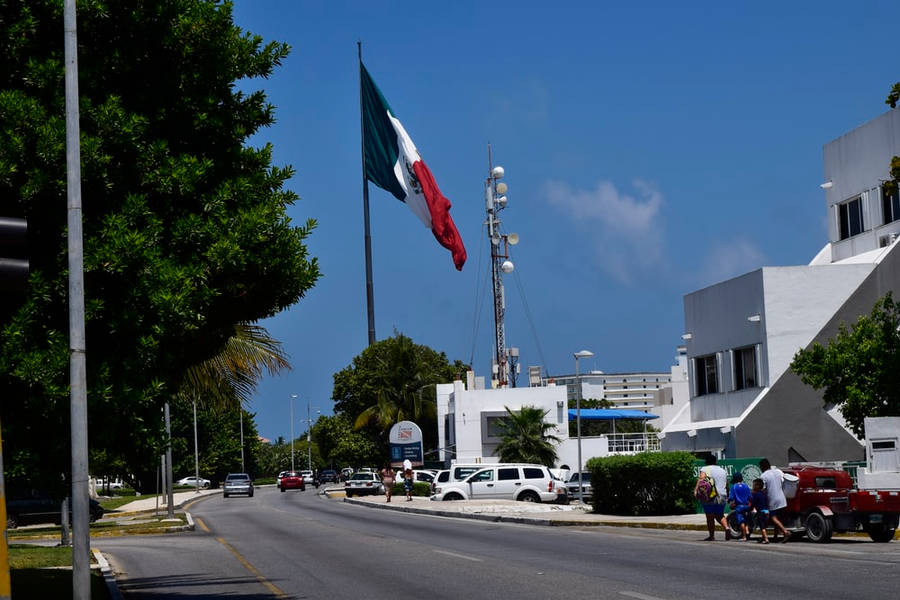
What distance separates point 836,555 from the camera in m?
19.3

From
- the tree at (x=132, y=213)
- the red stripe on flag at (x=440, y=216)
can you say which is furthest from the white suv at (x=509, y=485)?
the tree at (x=132, y=213)

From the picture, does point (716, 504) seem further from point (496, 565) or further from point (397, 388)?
point (397, 388)

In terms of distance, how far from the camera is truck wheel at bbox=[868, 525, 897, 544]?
22.5m

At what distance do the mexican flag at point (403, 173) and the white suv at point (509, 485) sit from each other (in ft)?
31.1

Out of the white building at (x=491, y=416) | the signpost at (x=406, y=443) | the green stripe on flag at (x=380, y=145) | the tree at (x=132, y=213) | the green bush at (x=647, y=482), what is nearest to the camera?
the tree at (x=132, y=213)

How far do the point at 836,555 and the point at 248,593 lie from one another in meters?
9.92

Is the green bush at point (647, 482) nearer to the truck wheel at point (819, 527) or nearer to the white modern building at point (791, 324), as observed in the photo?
the white modern building at point (791, 324)

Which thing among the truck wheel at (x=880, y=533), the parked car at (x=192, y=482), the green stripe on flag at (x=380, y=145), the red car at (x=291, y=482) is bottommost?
the parked car at (x=192, y=482)

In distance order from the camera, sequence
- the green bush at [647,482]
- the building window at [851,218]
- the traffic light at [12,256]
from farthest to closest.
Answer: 1. the building window at [851,218]
2. the green bush at [647,482]
3. the traffic light at [12,256]

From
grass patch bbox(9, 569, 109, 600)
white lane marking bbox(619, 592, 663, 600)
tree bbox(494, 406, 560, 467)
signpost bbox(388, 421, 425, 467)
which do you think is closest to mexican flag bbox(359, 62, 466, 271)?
tree bbox(494, 406, 560, 467)

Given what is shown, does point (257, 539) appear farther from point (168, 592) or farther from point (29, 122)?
point (29, 122)

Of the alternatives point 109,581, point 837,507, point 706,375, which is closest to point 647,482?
point 706,375

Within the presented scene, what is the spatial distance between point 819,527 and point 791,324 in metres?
14.8

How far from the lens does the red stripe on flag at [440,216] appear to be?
171 feet
